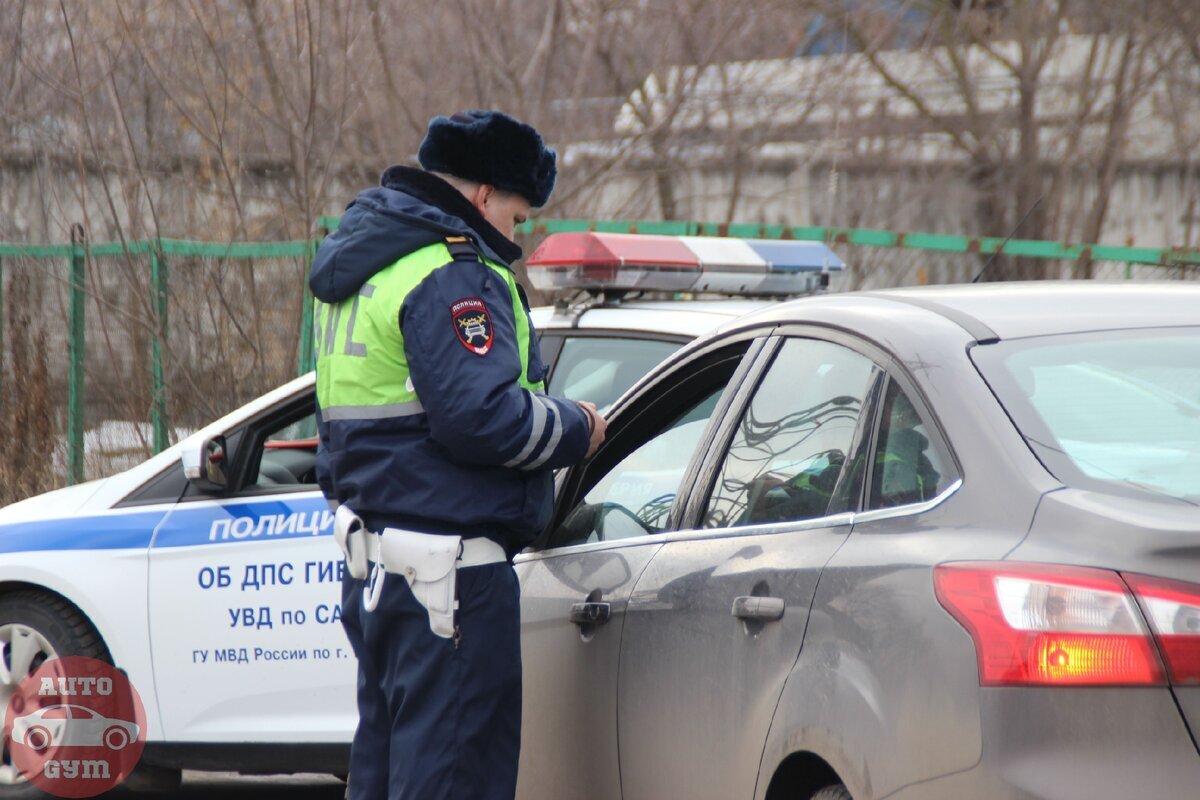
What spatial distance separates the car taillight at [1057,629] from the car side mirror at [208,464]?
3125 mm

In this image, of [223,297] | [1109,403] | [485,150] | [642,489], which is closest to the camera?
[1109,403]

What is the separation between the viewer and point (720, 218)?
11766 millimetres

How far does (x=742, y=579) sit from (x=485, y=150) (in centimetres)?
120

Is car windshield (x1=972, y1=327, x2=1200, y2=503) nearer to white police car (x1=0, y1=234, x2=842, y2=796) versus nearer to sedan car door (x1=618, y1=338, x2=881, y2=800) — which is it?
sedan car door (x1=618, y1=338, x2=881, y2=800)

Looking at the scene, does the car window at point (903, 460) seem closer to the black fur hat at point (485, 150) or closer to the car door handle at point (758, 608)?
the car door handle at point (758, 608)

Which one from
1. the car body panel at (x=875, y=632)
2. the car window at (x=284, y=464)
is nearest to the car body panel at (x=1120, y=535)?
the car body panel at (x=875, y=632)

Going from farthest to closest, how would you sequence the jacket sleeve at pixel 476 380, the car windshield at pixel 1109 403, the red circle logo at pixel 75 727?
the red circle logo at pixel 75 727
the jacket sleeve at pixel 476 380
the car windshield at pixel 1109 403

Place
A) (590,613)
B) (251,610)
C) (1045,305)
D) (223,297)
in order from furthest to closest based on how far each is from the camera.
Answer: (223,297) < (251,610) < (590,613) < (1045,305)

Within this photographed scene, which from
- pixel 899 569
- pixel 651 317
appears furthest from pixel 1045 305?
pixel 651 317

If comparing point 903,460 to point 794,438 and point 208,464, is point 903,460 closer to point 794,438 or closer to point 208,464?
point 794,438

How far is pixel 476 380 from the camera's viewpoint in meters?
3.09

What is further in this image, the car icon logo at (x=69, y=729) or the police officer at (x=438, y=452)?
the car icon logo at (x=69, y=729)

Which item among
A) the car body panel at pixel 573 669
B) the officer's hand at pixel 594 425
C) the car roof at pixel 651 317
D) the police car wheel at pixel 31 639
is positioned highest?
the car roof at pixel 651 317

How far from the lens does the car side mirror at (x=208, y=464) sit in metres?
4.71
